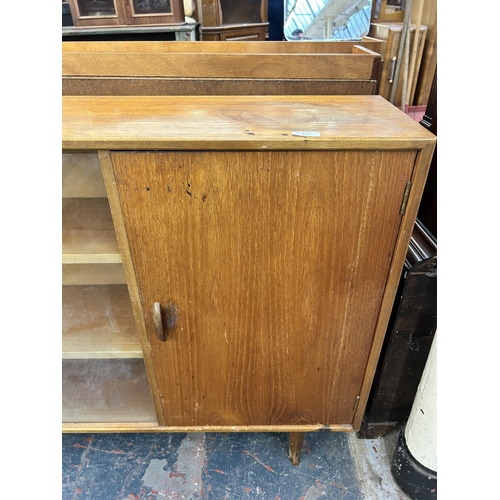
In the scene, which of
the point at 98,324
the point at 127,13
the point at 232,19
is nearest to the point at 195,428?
the point at 98,324

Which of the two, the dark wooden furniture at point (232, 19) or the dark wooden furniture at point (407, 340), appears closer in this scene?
the dark wooden furniture at point (407, 340)

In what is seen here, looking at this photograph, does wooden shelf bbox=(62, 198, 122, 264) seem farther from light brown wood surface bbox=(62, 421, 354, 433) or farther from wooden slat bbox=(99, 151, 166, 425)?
light brown wood surface bbox=(62, 421, 354, 433)

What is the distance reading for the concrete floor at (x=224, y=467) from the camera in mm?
925

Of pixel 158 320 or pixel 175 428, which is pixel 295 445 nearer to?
pixel 175 428

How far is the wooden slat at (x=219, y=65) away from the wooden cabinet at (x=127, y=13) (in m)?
1.48

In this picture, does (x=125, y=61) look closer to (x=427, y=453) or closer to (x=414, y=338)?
(x=414, y=338)

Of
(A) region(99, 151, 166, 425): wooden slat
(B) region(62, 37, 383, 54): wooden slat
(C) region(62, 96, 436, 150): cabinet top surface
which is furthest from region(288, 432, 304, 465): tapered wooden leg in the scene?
(B) region(62, 37, 383, 54): wooden slat

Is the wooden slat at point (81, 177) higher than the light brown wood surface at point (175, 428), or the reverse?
the wooden slat at point (81, 177)

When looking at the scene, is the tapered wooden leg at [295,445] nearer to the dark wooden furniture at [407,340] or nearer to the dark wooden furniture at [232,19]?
the dark wooden furniture at [407,340]

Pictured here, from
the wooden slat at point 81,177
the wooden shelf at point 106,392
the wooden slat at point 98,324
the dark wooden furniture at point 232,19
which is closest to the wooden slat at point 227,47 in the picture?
the wooden slat at point 81,177

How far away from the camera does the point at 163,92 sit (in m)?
0.74

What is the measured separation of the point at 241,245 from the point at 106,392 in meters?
0.62

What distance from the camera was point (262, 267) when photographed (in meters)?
0.63

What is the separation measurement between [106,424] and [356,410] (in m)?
0.59
